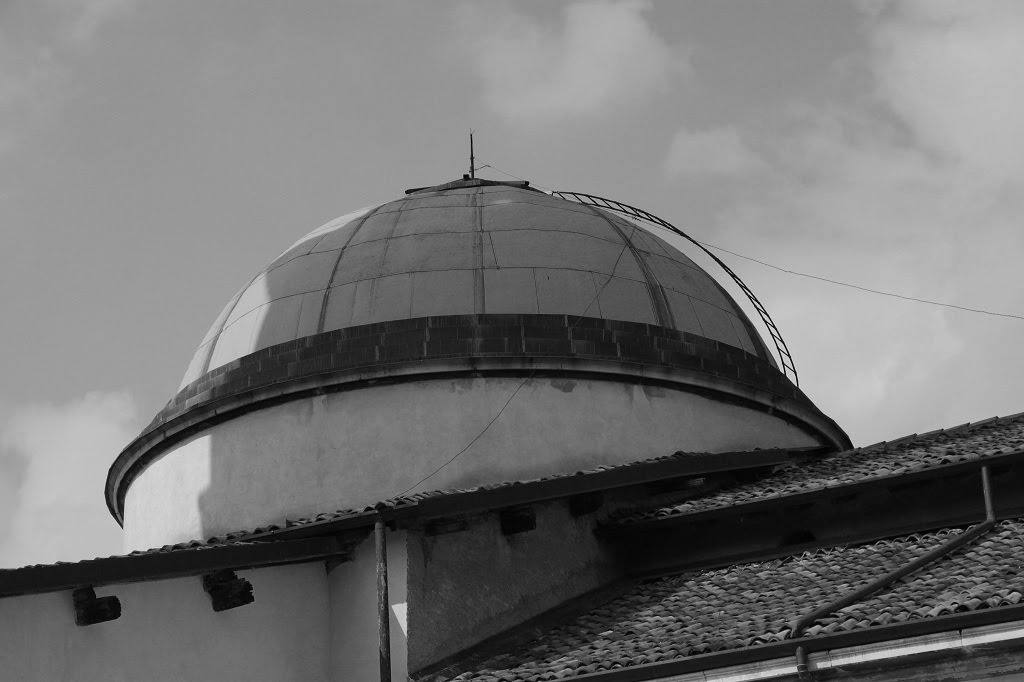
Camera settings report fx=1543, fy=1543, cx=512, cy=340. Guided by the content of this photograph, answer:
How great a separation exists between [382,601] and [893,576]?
437 cm

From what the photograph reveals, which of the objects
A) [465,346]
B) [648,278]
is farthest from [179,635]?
[648,278]

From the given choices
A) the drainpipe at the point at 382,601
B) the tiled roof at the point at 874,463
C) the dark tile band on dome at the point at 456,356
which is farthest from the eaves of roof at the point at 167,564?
the tiled roof at the point at 874,463

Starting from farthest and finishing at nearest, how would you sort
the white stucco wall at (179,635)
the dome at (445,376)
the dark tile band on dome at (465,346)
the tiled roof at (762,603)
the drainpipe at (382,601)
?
the dark tile band on dome at (465,346) < the dome at (445,376) < the drainpipe at (382,601) < the white stucco wall at (179,635) < the tiled roof at (762,603)

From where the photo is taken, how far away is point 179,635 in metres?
12.8

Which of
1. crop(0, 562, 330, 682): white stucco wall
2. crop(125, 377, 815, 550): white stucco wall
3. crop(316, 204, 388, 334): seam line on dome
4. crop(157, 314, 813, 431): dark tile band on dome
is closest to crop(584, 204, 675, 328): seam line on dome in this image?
crop(157, 314, 813, 431): dark tile band on dome

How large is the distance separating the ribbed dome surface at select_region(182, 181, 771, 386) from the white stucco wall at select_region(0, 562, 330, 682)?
14.1ft

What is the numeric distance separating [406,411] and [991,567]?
22.6 feet

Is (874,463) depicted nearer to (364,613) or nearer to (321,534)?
(364,613)

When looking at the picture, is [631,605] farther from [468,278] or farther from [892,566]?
[468,278]

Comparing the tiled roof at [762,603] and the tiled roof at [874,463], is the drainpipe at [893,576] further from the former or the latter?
the tiled roof at [874,463]

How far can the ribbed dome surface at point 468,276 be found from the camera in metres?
17.8

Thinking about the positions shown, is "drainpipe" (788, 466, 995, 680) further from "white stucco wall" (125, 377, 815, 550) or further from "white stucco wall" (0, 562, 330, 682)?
"white stucco wall" (0, 562, 330, 682)

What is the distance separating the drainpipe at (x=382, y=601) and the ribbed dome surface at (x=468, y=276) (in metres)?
4.19

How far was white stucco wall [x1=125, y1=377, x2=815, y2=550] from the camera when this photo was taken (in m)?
16.6
